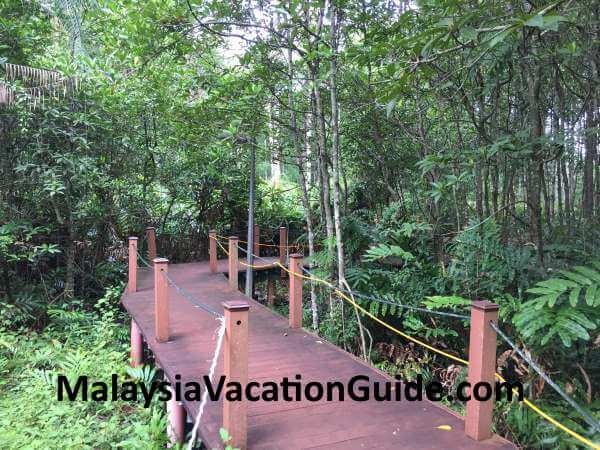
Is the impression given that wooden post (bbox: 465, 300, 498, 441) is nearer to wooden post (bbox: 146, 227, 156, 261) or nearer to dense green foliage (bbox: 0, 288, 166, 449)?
dense green foliage (bbox: 0, 288, 166, 449)

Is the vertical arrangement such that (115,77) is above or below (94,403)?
above

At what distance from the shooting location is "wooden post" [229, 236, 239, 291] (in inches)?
280

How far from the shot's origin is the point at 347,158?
8.00 metres

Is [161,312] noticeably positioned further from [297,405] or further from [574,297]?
[574,297]

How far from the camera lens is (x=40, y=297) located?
7.21 m

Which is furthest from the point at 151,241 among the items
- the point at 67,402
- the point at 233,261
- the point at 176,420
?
the point at 176,420

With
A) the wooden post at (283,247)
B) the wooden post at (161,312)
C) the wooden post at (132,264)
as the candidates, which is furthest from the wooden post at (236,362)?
the wooden post at (283,247)

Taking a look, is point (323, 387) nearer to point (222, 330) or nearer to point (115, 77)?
point (222, 330)

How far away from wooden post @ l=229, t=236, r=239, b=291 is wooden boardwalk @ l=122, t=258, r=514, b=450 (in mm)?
1087

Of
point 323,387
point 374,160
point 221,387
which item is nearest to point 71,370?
point 221,387

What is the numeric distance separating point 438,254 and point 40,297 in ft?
19.1

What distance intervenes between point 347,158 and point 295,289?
3.53 metres

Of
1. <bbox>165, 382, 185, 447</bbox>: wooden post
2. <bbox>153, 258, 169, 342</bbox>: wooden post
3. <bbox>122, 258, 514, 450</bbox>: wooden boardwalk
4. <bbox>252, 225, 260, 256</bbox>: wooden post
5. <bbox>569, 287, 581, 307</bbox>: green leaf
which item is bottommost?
<bbox>165, 382, 185, 447</bbox>: wooden post

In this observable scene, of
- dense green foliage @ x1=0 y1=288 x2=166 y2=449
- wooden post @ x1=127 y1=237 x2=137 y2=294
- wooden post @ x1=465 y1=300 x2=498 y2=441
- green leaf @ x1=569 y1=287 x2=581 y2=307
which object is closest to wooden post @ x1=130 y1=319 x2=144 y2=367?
dense green foliage @ x1=0 y1=288 x2=166 y2=449
